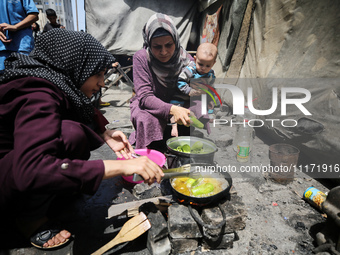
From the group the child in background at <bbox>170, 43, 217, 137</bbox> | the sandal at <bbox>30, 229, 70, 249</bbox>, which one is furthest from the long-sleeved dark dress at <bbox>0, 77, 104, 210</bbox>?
the child in background at <bbox>170, 43, 217, 137</bbox>

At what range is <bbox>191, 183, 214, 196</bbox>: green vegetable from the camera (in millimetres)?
1713

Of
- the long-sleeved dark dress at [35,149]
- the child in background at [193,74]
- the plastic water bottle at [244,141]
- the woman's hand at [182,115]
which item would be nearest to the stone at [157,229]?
the long-sleeved dark dress at [35,149]

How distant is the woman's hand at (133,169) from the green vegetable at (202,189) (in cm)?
46

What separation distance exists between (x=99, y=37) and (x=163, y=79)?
17.8ft

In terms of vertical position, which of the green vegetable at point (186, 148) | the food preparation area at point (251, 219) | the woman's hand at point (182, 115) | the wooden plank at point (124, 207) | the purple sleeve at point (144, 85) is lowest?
the food preparation area at point (251, 219)

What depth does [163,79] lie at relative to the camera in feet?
10.1

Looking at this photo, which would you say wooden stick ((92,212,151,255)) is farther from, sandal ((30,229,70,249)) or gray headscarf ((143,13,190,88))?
gray headscarf ((143,13,190,88))

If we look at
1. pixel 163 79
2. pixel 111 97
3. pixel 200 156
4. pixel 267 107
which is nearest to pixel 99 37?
pixel 111 97

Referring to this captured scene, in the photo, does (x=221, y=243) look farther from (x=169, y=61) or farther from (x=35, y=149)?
(x=169, y=61)

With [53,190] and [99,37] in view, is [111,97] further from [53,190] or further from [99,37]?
[53,190]

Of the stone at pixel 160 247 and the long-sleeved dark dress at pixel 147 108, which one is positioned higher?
the long-sleeved dark dress at pixel 147 108

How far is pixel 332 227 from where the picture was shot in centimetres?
151

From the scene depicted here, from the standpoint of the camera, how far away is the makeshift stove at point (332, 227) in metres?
1.40

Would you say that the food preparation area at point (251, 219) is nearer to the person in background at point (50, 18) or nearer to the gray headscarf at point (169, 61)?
the gray headscarf at point (169, 61)
